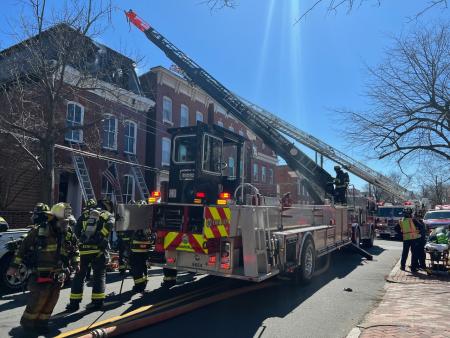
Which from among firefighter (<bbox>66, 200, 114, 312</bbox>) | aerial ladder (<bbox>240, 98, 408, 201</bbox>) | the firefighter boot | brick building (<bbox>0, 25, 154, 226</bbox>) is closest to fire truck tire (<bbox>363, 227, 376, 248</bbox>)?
aerial ladder (<bbox>240, 98, 408, 201</bbox>)

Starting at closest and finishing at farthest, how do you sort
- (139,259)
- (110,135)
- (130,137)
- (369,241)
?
(139,259) < (369,241) < (110,135) < (130,137)

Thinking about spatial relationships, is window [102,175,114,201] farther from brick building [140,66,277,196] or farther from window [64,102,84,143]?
brick building [140,66,277,196]

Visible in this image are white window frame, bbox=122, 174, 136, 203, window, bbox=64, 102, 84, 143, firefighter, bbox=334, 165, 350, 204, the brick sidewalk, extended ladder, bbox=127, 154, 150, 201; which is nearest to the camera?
the brick sidewalk

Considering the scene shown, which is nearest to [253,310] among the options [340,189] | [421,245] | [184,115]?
[421,245]

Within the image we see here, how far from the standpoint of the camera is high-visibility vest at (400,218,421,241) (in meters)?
10.9

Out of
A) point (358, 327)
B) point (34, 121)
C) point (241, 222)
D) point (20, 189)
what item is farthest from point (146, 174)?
point (358, 327)

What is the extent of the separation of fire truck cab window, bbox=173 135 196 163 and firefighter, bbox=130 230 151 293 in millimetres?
1654

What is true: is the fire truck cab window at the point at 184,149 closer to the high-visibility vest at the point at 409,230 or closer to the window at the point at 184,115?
the high-visibility vest at the point at 409,230

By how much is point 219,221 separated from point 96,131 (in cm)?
1041

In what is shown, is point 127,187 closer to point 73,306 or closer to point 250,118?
point 250,118

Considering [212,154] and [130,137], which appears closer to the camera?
[212,154]

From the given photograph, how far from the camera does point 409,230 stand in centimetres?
1096

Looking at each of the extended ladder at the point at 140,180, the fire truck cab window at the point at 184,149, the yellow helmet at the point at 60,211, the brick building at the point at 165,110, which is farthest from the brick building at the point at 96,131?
the yellow helmet at the point at 60,211

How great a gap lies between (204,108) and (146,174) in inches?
294
